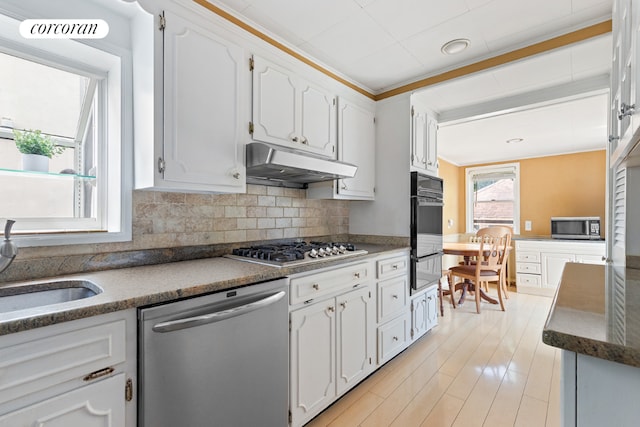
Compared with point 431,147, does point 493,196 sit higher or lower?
lower

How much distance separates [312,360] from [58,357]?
115 centimetres

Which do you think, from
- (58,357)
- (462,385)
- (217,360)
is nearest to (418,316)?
(462,385)

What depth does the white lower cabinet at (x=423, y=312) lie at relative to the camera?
106 inches

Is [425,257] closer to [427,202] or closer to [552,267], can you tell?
[427,202]

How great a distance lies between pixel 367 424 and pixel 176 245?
1.50m

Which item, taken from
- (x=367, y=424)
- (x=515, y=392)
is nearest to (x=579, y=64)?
(x=515, y=392)

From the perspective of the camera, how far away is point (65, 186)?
4.99ft

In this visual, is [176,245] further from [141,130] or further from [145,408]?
[145,408]

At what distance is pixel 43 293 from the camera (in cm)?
121

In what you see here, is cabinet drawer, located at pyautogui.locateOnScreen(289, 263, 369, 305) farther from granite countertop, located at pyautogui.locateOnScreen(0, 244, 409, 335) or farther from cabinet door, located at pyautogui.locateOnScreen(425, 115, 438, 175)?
cabinet door, located at pyautogui.locateOnScreen(425, 115, 438, 175)

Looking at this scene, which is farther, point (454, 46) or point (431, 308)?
point (431, 308)

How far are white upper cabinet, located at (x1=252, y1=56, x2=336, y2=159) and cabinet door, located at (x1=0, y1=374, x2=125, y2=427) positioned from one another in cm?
139

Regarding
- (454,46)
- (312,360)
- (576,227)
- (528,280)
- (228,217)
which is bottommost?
(528,280)

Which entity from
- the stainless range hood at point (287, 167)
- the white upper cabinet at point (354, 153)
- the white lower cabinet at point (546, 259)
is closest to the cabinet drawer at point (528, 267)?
the white lower cabinet at point (546, 259)
